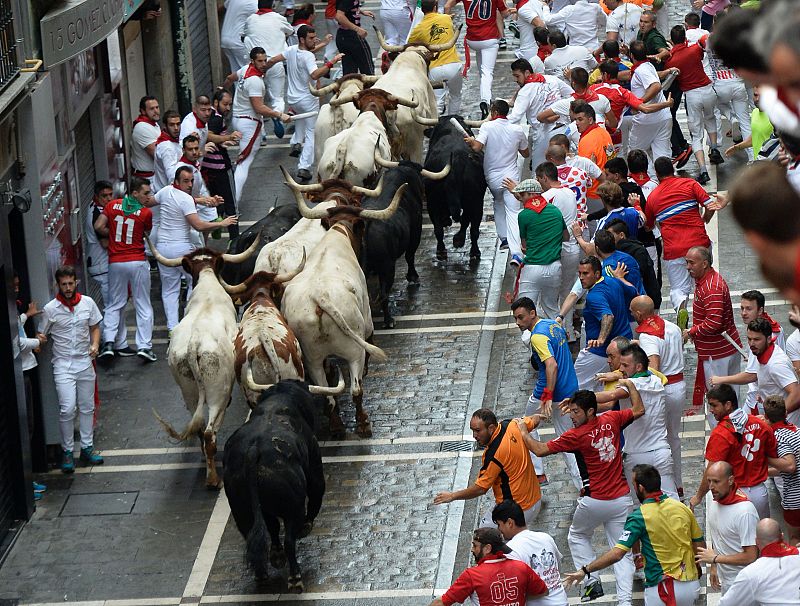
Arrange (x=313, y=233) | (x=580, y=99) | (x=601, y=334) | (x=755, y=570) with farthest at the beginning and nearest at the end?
(x=580, y=99), (x=313, y=233), (x=601, y=334), (x=755, y=570)

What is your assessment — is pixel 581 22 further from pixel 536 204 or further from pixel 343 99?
pixel 536 204

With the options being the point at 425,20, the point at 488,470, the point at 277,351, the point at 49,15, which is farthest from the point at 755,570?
the point at 425,20

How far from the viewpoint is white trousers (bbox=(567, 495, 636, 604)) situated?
1080 cm

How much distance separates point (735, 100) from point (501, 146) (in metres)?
4.38

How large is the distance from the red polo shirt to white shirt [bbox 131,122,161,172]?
7501 millimetres

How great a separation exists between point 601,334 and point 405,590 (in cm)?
320

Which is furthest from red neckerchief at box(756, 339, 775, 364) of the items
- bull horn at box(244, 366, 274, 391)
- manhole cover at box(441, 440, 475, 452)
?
bull horn at box(244, 366, 274, 391)

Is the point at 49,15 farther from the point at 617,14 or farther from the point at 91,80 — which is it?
the point at 617,14

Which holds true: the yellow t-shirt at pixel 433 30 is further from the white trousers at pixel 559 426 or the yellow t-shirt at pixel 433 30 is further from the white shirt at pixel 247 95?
the white trousers at pixel 559 426

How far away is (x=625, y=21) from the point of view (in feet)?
76.9

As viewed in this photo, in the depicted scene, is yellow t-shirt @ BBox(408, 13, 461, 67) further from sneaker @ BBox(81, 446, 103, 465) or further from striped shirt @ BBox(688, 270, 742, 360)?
striped shirt @ BBox(688, 270, 742, 360)

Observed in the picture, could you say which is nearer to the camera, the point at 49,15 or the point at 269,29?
the point at 49,15

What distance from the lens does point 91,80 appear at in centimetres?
1852

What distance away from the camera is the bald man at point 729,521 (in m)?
9.85
